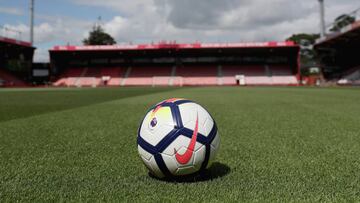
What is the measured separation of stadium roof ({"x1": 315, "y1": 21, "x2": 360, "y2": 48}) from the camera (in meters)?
36.6

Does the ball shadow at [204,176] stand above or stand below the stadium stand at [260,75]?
below

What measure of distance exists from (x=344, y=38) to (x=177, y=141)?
4548 cm

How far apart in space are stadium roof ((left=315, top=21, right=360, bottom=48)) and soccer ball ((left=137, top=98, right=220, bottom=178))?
121ft

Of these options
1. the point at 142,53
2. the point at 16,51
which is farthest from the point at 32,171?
the point at 16,51

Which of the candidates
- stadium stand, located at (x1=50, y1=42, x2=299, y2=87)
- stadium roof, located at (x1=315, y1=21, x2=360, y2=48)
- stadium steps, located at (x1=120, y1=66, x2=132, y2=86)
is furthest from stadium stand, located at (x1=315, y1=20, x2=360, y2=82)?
stadium steps, located at (x1=120, y1=66, x2=132, y2=86)

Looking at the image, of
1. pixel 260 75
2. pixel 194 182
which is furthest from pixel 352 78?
pixel 194 182

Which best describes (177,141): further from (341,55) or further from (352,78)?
(341,55)

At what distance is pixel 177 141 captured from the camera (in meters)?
3.04

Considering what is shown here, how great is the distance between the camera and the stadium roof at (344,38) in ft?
120

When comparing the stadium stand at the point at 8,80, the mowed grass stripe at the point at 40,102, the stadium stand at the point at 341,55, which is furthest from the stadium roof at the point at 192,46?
the mowed grass stripe at the point at 40,102

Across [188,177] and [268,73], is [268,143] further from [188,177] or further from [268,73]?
[268,73]

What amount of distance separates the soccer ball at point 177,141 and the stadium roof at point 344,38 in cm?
3697

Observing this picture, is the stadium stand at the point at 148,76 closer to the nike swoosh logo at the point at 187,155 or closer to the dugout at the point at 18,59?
the dugout at the point at 18,59

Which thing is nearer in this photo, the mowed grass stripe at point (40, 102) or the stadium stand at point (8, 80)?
the mowed grass stripe at point (40, 102)
